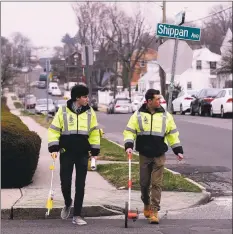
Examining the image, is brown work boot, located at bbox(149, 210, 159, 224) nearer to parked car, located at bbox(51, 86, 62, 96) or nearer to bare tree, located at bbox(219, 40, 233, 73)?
bare tree, located at bbox(219, 40, 233, 73)

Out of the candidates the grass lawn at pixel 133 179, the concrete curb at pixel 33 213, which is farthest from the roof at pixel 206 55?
the concrete curb at pixel 33 213

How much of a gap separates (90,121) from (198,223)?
1995mm

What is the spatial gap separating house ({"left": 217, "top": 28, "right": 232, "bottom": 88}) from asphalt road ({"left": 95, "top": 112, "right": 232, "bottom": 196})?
2835 centimetres

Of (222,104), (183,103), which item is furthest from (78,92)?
(183,103)

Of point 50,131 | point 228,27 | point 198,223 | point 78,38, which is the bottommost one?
point 198,223

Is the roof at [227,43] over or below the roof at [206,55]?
over

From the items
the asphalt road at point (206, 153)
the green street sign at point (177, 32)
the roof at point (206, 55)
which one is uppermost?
the roof at point (206, 55)

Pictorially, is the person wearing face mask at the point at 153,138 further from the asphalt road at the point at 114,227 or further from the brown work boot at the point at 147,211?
the asphalt road at the point at 114,227

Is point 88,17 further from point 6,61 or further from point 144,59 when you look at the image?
point 6,61

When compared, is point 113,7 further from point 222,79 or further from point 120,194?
point 222,79

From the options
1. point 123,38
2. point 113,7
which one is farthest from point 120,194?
point 123,38

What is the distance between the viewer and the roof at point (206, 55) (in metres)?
57.8

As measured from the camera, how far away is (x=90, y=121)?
696 centimetres

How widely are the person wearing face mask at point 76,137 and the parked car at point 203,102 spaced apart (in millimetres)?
23108
